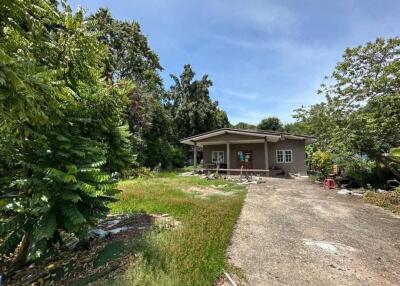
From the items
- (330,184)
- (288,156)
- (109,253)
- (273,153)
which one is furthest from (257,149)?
(109,253)

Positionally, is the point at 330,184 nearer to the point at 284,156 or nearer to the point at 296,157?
the point at 296,157

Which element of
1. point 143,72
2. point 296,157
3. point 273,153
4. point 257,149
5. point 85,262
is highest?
point 143,72

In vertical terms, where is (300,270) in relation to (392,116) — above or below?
below

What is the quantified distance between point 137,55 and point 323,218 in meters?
27.2

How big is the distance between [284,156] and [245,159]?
372 centimetres

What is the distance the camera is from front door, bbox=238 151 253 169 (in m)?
25.2

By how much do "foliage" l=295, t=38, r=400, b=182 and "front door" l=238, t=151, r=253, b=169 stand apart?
339 inches

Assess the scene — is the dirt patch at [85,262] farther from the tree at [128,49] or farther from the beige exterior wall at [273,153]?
the tree at [128,49]

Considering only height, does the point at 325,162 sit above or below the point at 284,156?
below

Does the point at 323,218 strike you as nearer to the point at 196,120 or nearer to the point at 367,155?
the point at 367,155

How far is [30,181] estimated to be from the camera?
4047 millimetres

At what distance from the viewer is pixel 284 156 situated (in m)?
24.1

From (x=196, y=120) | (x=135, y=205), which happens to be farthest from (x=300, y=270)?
(x=196, y=120)

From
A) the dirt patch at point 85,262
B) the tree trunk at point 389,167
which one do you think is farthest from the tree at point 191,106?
the dirt patch at point 85,262
